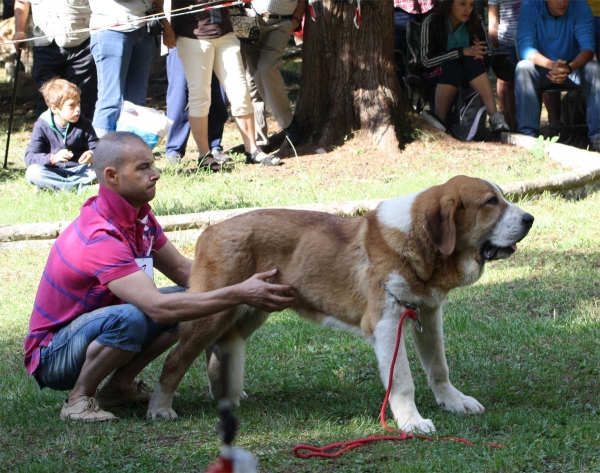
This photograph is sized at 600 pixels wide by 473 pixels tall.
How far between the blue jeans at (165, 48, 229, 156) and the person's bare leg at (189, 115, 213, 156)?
45 centimetres

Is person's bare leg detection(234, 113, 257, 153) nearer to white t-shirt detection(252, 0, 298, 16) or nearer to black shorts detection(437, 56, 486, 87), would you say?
white t-shirt detection(252, 0, 298, 16)

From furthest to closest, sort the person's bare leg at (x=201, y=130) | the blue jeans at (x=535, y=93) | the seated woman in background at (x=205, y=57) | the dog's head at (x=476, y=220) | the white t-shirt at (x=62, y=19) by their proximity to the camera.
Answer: the blue jeans at (x=535, y=93)
the person's bare leg at (x=201, y=130)
the white t-shirt at (x=62, y=19)
the seated woman in background at (x=205, y=57)
the dog's head at (x=476, y=220)

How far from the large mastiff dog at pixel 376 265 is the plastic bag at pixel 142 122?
4.77 metres

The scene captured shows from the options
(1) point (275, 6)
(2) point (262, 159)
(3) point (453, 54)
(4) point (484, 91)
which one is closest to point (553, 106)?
(4) point (484, 91)

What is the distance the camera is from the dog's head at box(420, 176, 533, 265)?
4496 mm

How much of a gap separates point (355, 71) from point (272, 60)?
45.9 inches

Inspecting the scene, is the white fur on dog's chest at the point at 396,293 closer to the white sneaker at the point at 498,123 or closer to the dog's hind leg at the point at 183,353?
the dog's hind leg at the point at 183,353

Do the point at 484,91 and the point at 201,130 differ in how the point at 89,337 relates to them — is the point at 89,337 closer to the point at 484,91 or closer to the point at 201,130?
the point at 201,130

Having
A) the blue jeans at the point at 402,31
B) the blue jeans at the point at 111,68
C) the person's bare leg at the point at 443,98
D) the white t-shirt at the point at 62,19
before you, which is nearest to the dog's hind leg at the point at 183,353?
the blue jeans at the point at 111,68

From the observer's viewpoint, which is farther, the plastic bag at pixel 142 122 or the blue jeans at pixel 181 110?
the blue jeans at pixel 181 110

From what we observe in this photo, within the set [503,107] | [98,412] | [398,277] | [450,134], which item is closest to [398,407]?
[398,277]

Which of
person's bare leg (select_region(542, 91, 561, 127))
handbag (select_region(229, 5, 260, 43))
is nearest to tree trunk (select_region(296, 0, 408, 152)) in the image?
handbag (select_region(229, 5, 260, 43))

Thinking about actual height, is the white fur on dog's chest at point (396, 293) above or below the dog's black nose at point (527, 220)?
below

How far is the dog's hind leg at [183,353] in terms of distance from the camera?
467cm
